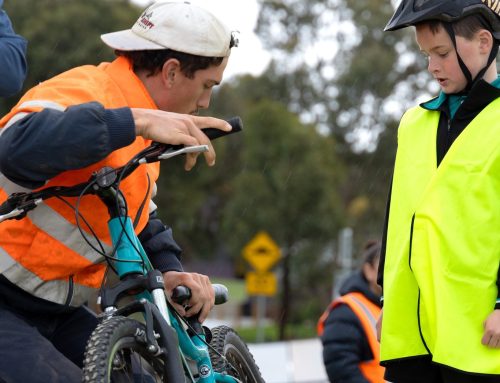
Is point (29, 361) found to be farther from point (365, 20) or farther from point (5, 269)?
point (365, 20)

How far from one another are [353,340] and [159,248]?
2.63 meters

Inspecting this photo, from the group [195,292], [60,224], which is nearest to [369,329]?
[195,292]

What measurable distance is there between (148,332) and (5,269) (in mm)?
648

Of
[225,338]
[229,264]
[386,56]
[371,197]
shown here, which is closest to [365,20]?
[386,56]

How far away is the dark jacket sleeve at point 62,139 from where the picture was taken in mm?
3594

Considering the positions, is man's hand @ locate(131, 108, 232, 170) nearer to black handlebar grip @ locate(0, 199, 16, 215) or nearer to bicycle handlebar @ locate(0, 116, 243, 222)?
bicycle handlebar @ locate(0, 116, 243, 222)

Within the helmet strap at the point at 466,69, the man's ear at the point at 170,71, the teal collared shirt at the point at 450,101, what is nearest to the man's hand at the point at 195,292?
the man's ear at the point at 170,71

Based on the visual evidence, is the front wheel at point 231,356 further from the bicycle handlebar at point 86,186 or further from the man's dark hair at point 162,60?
the man's dark hair at point 162,60

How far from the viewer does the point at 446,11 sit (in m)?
4.15

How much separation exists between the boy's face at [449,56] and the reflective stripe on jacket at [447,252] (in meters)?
0.17

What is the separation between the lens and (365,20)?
135ft

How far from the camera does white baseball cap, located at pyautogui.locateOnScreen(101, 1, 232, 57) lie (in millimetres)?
4242

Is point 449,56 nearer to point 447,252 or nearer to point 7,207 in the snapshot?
point 447,252

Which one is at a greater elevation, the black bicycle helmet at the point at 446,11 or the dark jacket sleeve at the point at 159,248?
the black bicycle helmet at the point at 446,11
